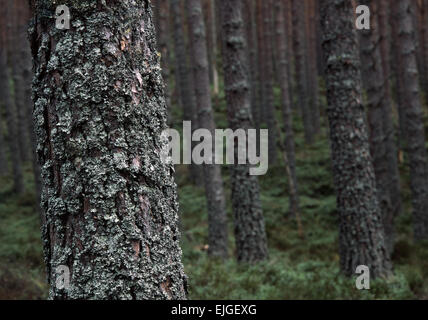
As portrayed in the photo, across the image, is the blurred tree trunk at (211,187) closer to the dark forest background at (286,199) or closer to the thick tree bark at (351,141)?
the dark forest background at (286,199)

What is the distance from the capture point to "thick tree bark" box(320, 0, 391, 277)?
6672mm

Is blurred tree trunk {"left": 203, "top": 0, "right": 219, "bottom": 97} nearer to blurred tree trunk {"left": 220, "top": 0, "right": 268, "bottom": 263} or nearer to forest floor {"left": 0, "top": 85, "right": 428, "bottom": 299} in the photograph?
forest floor {"left": 0, "top": 85, "right": 428, "bottom": 299}

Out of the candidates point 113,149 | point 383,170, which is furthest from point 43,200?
point 383,170

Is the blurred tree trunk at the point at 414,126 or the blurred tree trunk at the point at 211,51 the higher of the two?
the blurred tree trunk at the point at 211,51

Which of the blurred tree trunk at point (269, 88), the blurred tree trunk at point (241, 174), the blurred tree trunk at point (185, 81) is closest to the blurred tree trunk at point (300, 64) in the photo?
the blurred tree trunk at point (269, 88)

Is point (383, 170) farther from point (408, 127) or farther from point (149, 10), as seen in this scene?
point (149, 10)

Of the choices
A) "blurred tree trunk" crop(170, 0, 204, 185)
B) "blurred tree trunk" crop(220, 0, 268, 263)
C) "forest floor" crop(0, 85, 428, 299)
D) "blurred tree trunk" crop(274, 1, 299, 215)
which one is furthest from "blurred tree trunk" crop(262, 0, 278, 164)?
"blurred tree trunk" crop(220, 0, 268, 263)

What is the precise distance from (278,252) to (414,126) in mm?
4230

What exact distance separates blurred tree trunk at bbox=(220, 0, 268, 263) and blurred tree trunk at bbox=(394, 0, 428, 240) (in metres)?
4.34

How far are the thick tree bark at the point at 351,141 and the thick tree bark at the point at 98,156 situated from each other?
5.16 m

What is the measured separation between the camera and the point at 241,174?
26.4ft

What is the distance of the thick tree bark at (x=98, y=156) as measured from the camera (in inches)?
74.9

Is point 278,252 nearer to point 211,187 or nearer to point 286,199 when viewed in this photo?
point 211,187
